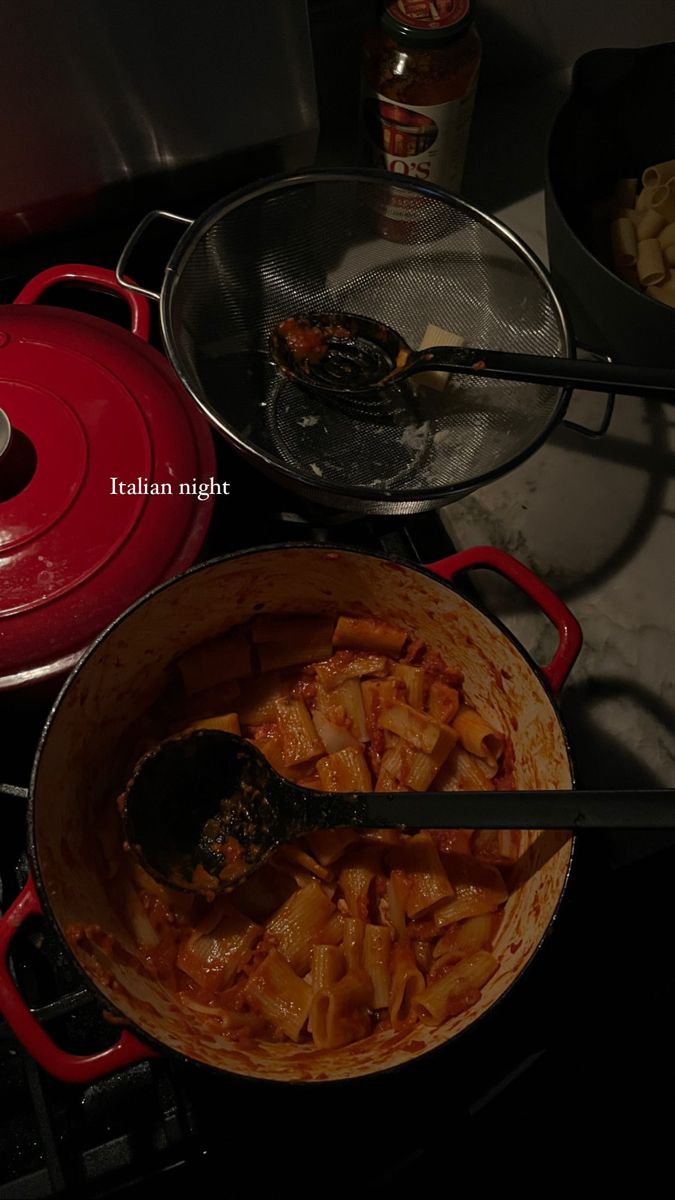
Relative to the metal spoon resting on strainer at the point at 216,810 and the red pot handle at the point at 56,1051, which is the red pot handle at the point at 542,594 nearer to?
the metal spoon resting on strainer at the point at 216,810

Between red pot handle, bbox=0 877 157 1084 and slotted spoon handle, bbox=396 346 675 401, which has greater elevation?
slotted spoon handle, bbox=396 346 675 401

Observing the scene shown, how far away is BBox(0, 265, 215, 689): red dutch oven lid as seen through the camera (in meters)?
0.74

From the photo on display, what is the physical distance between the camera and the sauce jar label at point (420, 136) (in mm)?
932

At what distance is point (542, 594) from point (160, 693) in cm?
38

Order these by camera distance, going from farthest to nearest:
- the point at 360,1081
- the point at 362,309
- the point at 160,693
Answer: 1. the point at 362,309
2. the point at 160,693
3. the point at 360,1081

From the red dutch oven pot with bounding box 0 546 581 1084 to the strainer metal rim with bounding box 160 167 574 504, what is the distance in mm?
127

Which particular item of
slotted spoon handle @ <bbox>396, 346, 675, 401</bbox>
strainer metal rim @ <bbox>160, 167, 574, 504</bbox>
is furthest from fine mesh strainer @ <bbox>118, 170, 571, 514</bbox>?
slotted spoon handle @ <bbox>396, 346, 675, 401</bbox>

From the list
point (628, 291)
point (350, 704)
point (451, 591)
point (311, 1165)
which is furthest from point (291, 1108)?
point (628, 291)

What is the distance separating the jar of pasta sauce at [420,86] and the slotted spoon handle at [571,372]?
0.93 feet

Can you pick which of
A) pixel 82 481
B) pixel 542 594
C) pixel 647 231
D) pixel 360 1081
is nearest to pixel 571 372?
pixel 542 594

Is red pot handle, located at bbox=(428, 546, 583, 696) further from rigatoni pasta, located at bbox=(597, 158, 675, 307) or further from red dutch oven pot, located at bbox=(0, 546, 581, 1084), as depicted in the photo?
rigatoni pasta, located at bbox=(597, 158, 675, 307)

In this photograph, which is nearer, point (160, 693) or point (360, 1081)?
point (360, 1081)

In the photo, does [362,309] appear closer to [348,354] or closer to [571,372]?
[348,354]

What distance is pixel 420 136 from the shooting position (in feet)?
3.17
